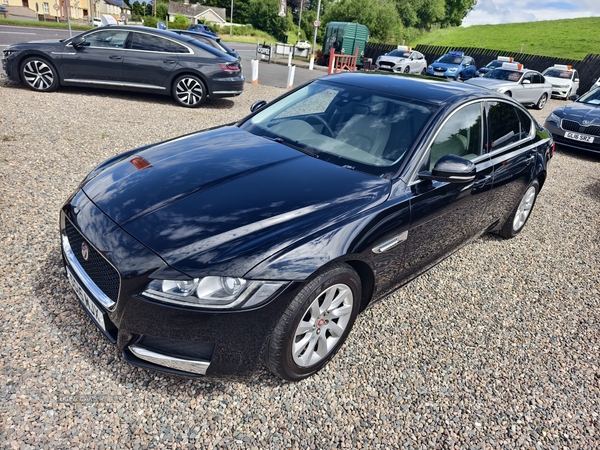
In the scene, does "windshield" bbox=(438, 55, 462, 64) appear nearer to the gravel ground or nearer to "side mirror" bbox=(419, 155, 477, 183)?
the gravel ground

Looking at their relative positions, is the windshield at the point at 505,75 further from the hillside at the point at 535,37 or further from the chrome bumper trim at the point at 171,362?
the hillside at the point at 535,37

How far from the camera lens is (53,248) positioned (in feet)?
12.0

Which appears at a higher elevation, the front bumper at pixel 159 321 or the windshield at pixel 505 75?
the windshield at pixel 505 75

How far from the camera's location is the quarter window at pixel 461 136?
10.1ft

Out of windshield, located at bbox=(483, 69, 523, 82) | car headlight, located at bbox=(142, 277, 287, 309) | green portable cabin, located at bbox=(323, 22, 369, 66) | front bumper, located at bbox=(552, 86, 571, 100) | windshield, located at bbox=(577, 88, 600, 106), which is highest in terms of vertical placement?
green portable cabin, located at bbox=(323, 22, 369, 66)

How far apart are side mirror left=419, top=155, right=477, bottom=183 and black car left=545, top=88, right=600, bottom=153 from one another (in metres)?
8.12

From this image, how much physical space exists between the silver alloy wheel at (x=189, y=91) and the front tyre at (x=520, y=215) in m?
7.37

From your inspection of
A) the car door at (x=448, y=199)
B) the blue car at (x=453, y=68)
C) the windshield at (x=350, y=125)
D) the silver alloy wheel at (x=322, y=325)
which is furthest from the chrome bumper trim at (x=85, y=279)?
the blue car at (x=453, y=68)

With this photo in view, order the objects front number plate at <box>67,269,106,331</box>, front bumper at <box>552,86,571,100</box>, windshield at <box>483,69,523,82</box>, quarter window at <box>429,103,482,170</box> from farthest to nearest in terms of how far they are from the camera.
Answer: front bumper at <box>552,86,571,100</box>, windshield at <box>483,69,523,82</box>, quarter window at <box>429,103,482,170</box>, front number plate at <box>67,269,106,331</box>

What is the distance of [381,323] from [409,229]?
81 centimetres

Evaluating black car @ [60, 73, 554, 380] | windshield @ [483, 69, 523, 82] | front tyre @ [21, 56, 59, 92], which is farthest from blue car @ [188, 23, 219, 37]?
black car @ [60, 73, 554, 380]

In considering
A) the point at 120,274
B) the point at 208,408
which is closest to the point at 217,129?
the point at 120,274

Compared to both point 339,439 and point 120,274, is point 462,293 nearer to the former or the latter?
point 339,439

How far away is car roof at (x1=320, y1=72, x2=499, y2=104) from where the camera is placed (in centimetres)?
336
